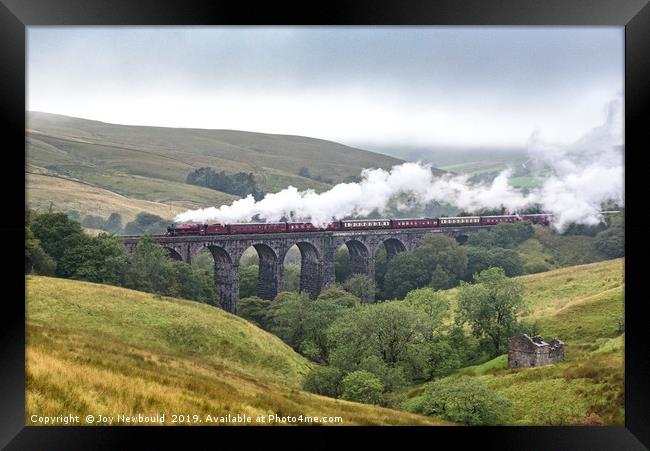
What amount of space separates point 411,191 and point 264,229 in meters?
11.6

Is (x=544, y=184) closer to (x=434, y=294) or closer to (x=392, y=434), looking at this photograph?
(x=434, y=294)

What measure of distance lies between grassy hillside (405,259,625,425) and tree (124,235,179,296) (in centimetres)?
965

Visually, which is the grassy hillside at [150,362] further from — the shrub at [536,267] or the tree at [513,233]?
the tree at [513,233]

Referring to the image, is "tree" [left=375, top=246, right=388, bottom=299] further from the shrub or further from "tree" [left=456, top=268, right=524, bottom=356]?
"tree" [left=456, top=268, right=524, bottom=356]

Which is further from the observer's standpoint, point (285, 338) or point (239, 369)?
point (285, 338)

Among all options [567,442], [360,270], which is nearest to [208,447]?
[567,442]

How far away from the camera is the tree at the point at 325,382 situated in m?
13.1

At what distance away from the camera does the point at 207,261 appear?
30781 mm

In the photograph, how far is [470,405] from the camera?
10.4 m

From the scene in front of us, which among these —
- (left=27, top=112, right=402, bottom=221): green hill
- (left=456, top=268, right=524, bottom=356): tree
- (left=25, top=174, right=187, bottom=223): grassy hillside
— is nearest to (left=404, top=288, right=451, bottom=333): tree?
(left=456, top=268, right=524, bottom=356): tree

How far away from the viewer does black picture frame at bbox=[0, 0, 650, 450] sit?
8312mm

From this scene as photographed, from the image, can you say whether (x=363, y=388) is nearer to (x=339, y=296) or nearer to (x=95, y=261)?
(x=95, y=261)

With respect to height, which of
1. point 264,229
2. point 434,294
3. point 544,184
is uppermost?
point 544,184

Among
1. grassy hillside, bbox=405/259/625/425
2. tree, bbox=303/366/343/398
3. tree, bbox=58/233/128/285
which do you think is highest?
tree, bbox=58/233/128/285
